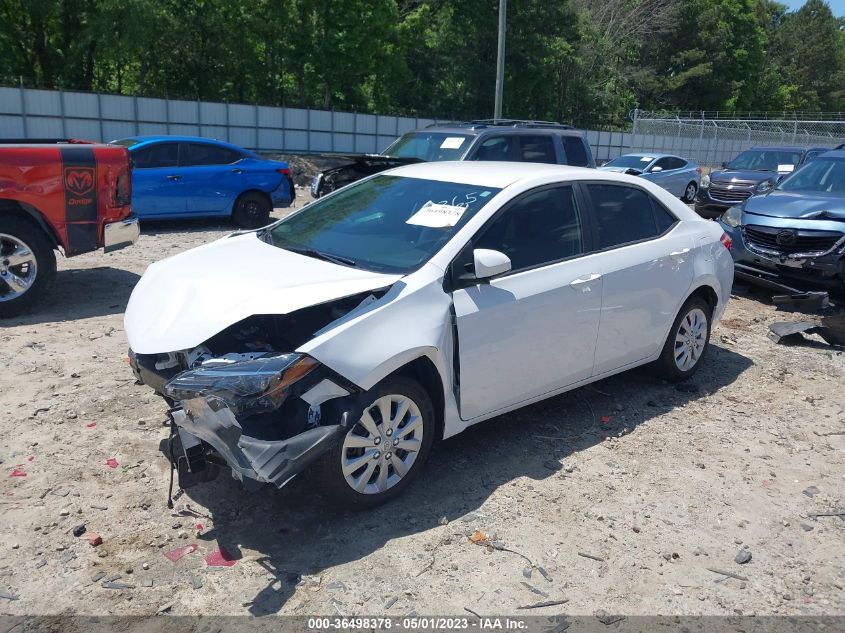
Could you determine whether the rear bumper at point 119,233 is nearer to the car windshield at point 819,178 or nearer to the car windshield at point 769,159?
the car windshield at point 819,178

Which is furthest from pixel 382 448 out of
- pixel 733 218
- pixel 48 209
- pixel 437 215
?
pixel 733 218

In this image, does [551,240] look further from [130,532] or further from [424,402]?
[130,532]

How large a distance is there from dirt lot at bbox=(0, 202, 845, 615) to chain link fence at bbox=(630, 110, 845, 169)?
32953 mm

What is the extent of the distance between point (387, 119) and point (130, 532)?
28.1 metres

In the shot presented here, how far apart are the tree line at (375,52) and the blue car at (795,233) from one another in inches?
870

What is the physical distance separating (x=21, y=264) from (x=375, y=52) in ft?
96.2

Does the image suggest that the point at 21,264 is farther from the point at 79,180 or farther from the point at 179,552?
the point at 179,552

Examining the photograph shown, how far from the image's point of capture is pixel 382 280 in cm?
403

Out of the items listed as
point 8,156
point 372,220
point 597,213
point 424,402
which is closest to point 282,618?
point 424,402

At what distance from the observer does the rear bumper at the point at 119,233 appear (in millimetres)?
7508

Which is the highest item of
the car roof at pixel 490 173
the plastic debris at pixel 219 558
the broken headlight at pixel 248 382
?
the car roof at pixel 490 173

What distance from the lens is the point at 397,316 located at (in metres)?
3.88

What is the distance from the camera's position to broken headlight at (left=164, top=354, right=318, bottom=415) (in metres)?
3.40

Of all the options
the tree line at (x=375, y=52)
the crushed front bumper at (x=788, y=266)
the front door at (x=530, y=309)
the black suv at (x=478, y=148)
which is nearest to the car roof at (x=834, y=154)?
the crushed front bumper at (x=788, y=266)
